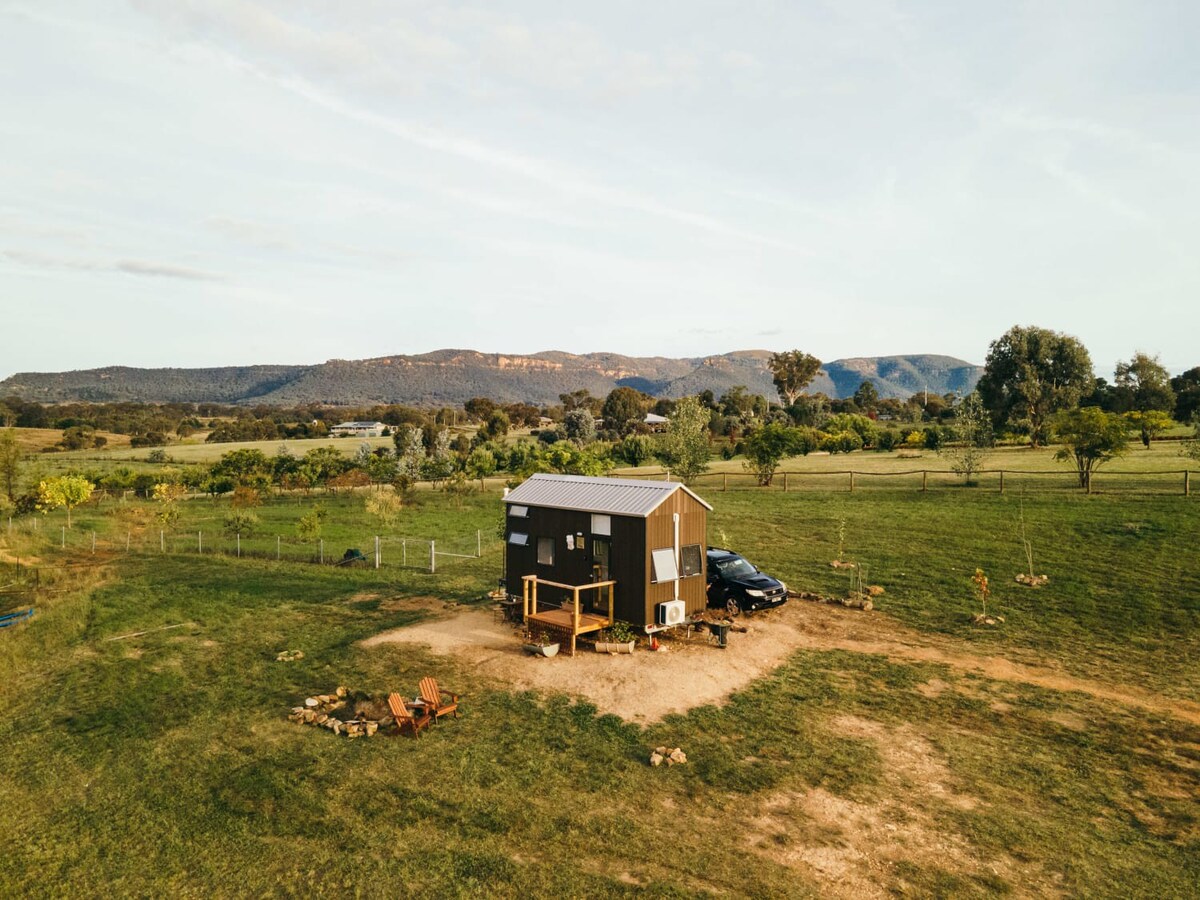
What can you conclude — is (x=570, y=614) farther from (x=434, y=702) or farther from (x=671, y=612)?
(x=434, y=702)

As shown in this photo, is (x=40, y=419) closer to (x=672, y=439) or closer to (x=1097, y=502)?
(x=672, y=439)

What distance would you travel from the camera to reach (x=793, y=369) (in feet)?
Result: 389

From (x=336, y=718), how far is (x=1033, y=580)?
2204 centimetres

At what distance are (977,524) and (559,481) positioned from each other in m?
20.3

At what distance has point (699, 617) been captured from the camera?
19234mm

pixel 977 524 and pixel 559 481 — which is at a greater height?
pixel 559 481

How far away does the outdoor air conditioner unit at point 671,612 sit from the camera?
18.0 metres

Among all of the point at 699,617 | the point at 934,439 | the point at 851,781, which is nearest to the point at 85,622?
the point at 699,617

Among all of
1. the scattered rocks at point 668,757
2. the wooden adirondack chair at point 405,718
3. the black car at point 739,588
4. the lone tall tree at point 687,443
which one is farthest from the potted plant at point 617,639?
the lone tall tree at point 687,443

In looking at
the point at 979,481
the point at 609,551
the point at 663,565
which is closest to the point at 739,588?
the point at 663,565

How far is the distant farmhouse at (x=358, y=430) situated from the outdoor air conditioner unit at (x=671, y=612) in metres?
110

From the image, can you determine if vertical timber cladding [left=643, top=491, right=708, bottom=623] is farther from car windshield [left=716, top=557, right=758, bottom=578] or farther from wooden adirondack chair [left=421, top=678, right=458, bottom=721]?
wooden adirondack chair [left=421, top=678, right=458, bottom=721]

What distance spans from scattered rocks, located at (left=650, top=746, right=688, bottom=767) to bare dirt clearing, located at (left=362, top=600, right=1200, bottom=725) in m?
1.56

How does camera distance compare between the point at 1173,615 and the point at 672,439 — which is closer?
the point at 1173,615
